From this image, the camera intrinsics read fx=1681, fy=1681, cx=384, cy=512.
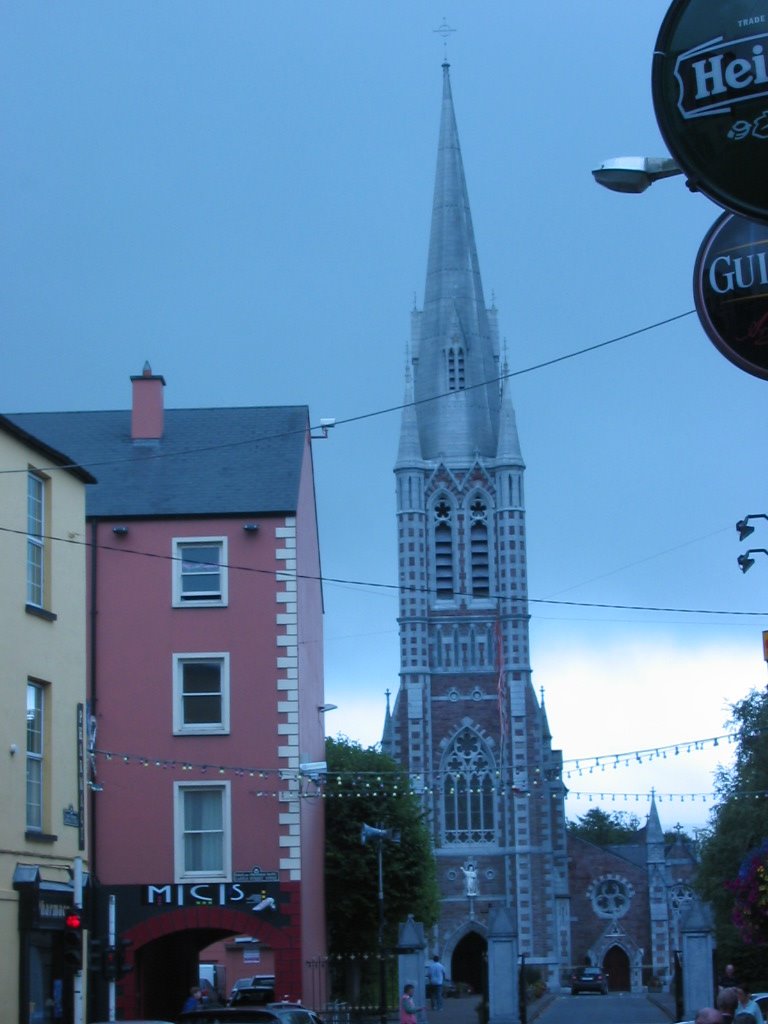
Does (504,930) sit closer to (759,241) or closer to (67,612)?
(67,612)

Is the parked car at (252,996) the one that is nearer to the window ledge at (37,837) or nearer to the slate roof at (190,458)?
the slate roof at (190,458)

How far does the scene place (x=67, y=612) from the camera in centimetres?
2311

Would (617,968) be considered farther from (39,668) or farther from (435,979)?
(39,668)

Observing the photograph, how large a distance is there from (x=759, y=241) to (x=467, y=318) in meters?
86.4

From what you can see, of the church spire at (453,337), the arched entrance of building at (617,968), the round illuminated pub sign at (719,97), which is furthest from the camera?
Answer: the arched entrance of building at (617,968)

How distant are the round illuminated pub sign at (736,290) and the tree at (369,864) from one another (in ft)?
117

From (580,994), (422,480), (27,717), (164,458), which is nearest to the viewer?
(27,717)

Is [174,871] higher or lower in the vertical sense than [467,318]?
lower

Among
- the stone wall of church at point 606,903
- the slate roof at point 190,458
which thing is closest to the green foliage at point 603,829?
the stone wall of church at point 606,903

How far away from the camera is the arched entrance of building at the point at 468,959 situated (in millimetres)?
85562

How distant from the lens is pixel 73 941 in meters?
21.0

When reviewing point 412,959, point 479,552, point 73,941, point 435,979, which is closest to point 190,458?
Result: point 412,959

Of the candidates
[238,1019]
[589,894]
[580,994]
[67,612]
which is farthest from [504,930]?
[589,894]

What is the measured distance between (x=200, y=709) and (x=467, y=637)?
58725 mm
